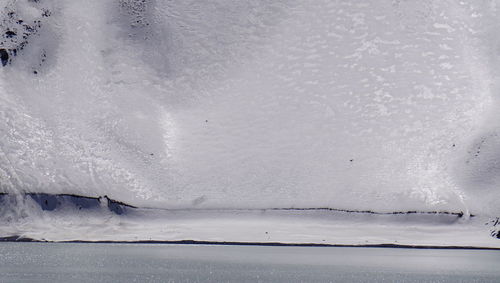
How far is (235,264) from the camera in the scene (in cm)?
6159

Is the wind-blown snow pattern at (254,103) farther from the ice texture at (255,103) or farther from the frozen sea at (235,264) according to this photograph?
the frozen sea at (235,264)

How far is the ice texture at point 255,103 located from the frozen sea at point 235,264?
6.17 meters

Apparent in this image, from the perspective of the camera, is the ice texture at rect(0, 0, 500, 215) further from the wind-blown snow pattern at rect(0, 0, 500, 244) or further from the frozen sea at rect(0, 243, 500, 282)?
the frozen sea at rect(0, 243, 500, 282)

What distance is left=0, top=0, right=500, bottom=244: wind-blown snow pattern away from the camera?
84.0 m

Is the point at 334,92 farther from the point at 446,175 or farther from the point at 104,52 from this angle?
the point at 104,52

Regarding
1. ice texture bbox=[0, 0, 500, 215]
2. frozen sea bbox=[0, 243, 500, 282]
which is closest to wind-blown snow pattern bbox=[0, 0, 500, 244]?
ice texture bbox=[0, 0, 500, 215]

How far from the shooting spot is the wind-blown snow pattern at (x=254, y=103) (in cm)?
8400

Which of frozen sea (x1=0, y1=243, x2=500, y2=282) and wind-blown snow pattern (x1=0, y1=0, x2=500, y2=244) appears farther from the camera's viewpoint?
wind-blown snow pattern (x1=0, y1=0, x2=500, y2=244)

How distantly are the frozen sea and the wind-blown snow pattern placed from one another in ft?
20.3

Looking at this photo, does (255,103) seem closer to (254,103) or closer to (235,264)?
(254,103)

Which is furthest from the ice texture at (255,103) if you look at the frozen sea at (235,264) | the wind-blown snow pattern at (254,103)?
the frozen sea at (235,264)

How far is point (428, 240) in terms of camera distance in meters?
81.2

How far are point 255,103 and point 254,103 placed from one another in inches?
3.8

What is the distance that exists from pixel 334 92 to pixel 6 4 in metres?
34.8
